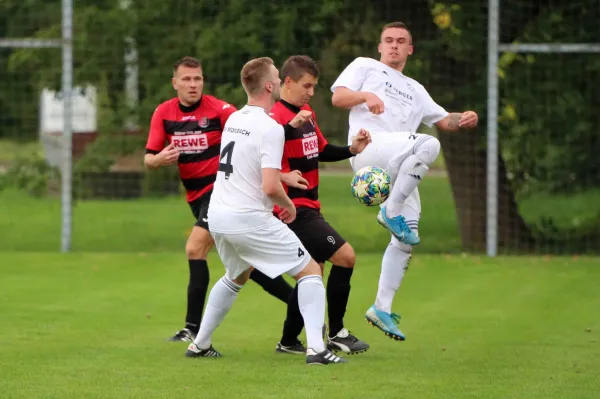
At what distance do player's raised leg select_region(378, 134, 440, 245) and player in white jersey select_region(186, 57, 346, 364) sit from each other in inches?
37.5

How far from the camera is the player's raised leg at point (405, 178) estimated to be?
8.72 meters

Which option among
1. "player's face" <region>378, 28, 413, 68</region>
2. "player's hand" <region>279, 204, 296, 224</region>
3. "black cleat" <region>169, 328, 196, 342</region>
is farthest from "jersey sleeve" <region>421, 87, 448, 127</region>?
"black cleat" <region>169, 328, 196, 342</region>

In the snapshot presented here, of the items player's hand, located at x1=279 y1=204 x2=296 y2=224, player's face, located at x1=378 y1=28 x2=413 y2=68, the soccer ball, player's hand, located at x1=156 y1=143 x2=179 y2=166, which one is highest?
player's face, located at x1=378 y1=28 x2=413 y2=68

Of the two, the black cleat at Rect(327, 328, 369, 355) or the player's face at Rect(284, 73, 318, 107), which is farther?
the black cleat at Rect(327, 328, 369, 355)

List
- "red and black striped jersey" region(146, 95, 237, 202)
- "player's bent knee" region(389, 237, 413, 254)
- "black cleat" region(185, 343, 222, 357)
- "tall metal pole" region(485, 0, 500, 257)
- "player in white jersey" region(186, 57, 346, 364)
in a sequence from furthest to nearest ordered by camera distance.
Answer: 1. "tall metal pole" region(485, 0, 500, 257)
2. "red and black striped jersey" region(146, 95, 237, 202)
3. "player's bent knee" region(389, 237, 413, 254)
4. "black cleat" region(185, 343, 222, 357)
5. "player in white jersey" region(186, 57, 346, 364)

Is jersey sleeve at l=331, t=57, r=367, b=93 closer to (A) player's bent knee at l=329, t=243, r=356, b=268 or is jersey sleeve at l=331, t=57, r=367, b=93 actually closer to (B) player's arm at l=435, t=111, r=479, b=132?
(B) player's arm at l=435, t=111, r=479, b=132

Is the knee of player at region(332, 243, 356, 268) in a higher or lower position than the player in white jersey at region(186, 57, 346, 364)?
lower

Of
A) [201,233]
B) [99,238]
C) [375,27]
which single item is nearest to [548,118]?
[375,27]

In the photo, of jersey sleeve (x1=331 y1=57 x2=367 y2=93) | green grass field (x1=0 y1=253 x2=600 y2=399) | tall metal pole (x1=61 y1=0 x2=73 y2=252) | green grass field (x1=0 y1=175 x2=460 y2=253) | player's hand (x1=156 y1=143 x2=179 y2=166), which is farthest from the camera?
green grass field (x1=0 y1=175 x2=460 y2=253)

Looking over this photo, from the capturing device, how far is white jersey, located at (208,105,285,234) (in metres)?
7.75

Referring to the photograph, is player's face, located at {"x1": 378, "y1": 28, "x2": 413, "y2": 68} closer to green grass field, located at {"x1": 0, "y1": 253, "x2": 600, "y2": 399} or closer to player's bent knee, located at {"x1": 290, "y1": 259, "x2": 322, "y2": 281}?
player's bent knee, located at {"x1": 290, "y1": 259, "x2": 322, "y2": 281}

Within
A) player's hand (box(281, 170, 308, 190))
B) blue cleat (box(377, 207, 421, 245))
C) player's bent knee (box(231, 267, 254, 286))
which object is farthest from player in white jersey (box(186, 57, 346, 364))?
blue cleat (box(377, 207, 421, 245))

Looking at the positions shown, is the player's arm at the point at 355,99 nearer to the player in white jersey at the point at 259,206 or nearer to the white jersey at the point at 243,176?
the player in white jersey at the point at 259,206

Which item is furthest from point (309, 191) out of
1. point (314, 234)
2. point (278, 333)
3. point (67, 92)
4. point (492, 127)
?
point (67, 92)
